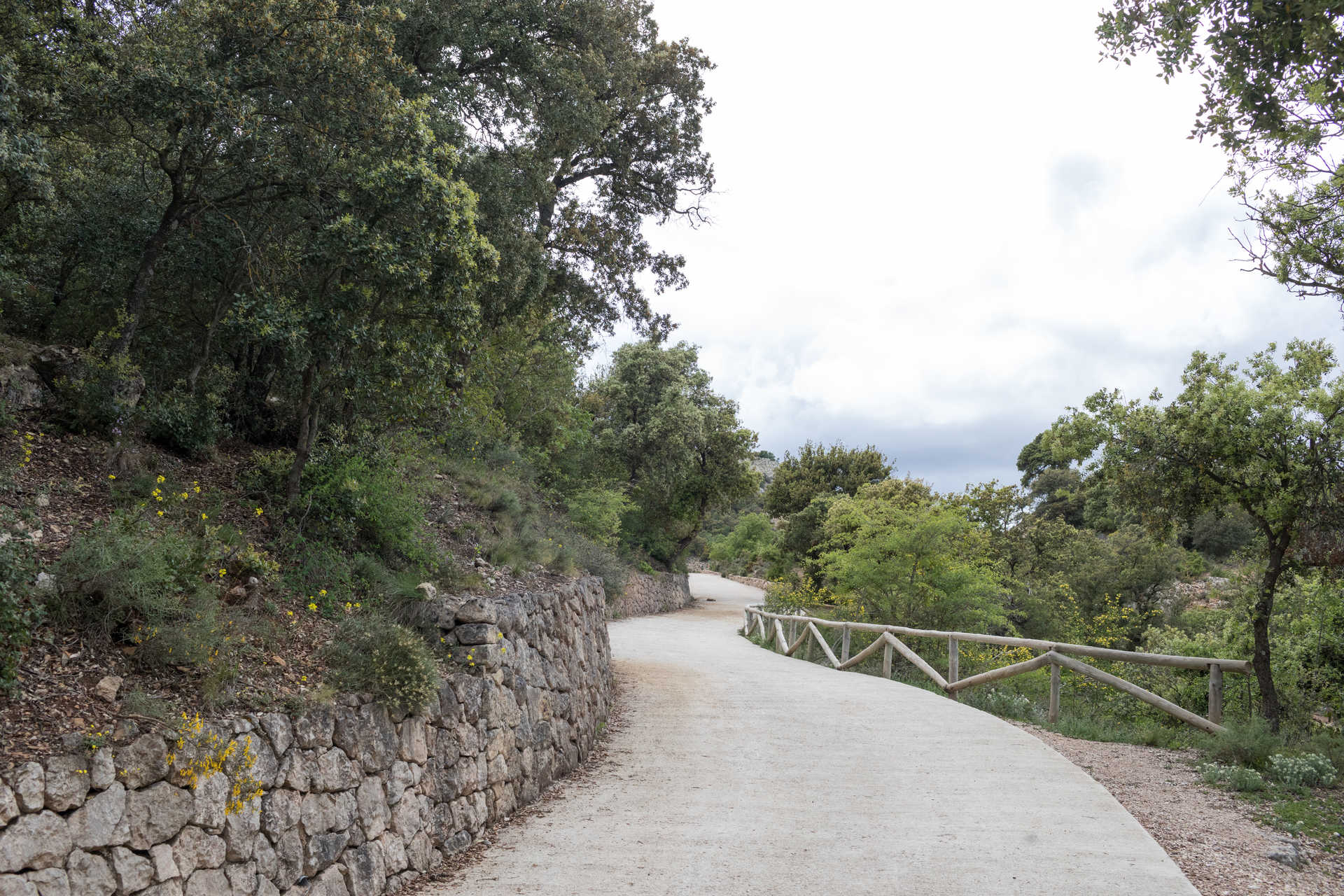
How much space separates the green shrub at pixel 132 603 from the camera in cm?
451

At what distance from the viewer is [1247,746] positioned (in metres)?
7.50

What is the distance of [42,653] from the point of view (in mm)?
4199

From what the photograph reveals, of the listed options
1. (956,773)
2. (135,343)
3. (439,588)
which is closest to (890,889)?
(956,773)

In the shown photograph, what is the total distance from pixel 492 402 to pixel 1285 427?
1421cm

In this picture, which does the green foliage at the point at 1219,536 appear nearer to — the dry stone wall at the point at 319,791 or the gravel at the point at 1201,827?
the gravel at the point at 1201,827

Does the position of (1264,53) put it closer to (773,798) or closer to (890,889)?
(890,889)

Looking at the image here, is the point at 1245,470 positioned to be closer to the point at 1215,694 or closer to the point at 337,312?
the point at 1215,694

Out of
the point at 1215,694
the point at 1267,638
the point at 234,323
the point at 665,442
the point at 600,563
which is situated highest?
the point at 665,442

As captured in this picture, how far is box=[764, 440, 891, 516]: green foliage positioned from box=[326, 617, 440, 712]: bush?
93.0 ft

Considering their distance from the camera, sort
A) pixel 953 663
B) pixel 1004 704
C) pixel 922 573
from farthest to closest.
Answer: pixel 922 573 → pixel 953 663 → pixel 1004 704

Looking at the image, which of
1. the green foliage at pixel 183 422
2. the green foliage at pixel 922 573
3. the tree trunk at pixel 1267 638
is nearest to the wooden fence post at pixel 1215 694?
the tree trunk at pixel 1267 638

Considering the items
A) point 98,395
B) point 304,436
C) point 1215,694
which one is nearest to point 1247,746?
point 1215,694

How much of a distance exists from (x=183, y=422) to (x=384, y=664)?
141 inches

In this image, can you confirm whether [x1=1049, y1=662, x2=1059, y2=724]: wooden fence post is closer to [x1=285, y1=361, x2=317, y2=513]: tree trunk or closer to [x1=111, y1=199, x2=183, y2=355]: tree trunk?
[x1=285, y1=361, x2=317, y2=513]: tree trunk
